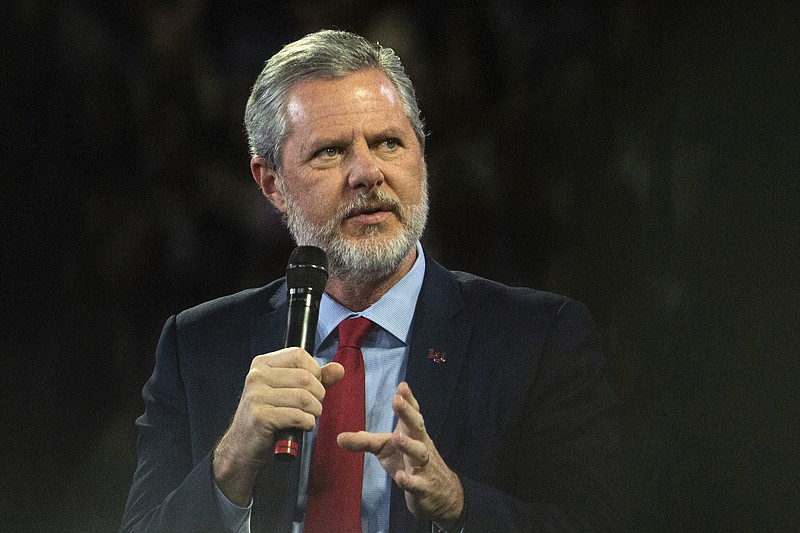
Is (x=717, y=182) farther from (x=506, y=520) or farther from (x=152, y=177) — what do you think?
(x=152, y=177)

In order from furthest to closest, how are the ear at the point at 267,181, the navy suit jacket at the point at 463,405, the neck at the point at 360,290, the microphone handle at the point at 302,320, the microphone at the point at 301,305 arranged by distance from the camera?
the ear at the point at 267,181 → the neck at the point at 360,290 → the navy suit jacket at the point at 463,405 → the microphone handle at the point at 302,320 → the microphone at the point at 301,305

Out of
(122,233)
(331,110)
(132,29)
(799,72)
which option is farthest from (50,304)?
(799,72)

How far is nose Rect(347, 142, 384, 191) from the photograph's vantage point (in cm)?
212

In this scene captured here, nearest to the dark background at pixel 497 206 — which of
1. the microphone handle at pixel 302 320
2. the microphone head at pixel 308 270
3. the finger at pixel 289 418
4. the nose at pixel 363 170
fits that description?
the nose at pixel 363 170

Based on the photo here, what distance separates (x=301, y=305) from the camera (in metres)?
1.71

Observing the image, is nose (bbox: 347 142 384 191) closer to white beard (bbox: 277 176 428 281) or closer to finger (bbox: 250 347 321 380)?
white beard (bbox: 277 176 428 281)

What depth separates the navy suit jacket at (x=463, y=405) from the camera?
2.00 m

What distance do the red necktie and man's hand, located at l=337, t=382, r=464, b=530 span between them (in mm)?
302

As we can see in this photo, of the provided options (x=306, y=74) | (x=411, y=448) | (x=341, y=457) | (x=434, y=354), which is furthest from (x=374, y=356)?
(x=306, y=74)

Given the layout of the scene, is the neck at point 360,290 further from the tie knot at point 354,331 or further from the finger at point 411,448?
the finger at point 411,448

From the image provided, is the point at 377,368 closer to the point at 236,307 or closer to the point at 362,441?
the point at 236,307

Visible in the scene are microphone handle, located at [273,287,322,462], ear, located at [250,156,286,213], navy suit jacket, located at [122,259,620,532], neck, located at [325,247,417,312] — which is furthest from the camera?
ear, located at [250,156,286,213]

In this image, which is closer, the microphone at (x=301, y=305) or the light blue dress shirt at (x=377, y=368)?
the microphone at (x=301, y=305)

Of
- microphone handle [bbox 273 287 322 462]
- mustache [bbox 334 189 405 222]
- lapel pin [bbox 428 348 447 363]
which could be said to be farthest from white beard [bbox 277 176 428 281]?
microphone handle [bbox 273 287 322 462]
